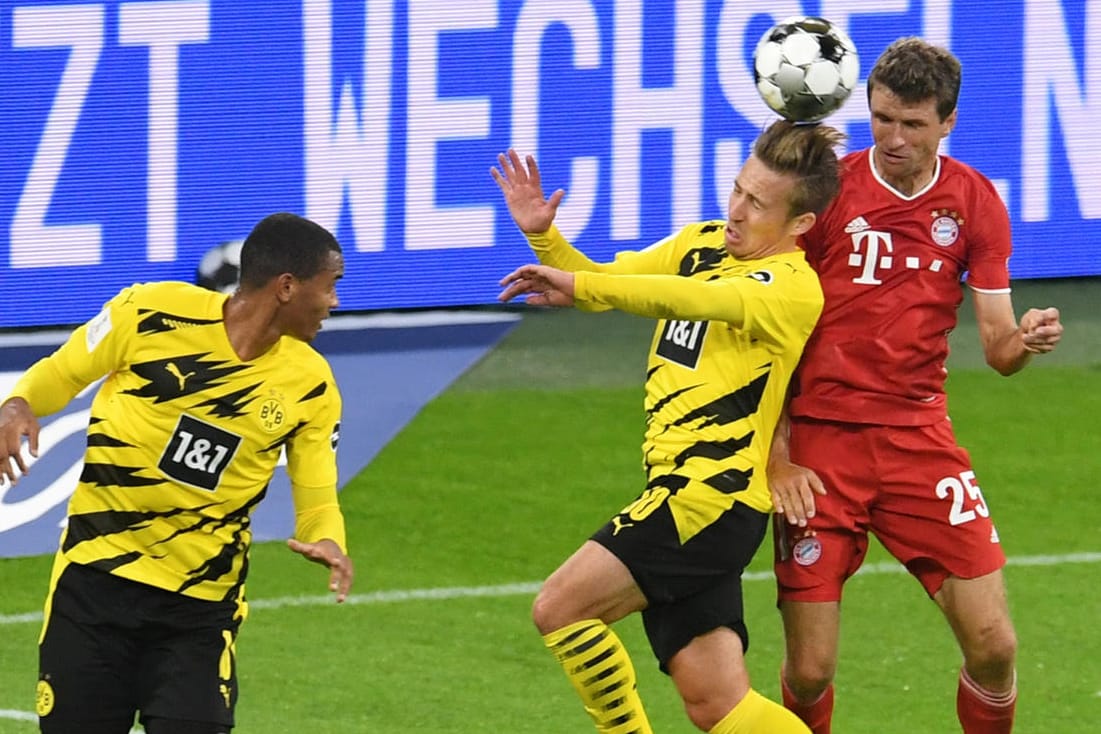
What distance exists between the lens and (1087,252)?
1186 centimetres

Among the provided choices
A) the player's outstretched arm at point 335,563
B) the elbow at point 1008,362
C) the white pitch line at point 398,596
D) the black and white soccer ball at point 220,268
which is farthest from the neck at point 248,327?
the black and white soccer ball at point 220,268

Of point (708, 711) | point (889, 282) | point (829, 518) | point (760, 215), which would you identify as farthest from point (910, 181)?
point (708, 711)

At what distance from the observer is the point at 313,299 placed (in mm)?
5438

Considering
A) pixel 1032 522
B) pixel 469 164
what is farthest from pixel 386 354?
pixel 1032 522

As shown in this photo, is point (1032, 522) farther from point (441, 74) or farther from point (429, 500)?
point (441, 74)

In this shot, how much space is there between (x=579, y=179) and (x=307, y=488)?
5.82 m

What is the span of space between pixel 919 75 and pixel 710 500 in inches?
51.6

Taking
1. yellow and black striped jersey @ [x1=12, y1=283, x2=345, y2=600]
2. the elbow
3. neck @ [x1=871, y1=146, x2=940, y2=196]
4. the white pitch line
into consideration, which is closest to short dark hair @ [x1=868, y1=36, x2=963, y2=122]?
neck @ [x1=871, y1=146, x2=940, y2=196]

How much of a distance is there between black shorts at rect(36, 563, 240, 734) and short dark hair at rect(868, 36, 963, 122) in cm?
234

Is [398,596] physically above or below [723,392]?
below

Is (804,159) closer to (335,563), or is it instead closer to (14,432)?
(335,563)

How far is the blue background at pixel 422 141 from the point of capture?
1063cm

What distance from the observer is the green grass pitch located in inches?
298

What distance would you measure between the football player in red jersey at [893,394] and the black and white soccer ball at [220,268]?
15.8ft
